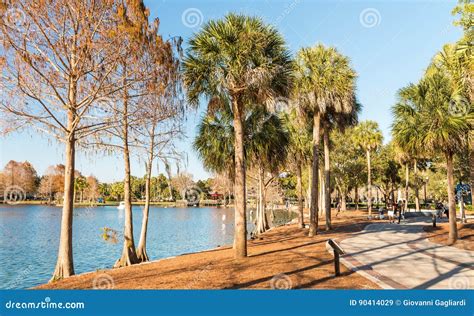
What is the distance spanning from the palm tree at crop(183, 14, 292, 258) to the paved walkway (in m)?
4.71

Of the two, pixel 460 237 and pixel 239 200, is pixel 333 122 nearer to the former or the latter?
pixel 460 237

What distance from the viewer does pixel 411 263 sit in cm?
1145

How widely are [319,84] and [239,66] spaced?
358 inches

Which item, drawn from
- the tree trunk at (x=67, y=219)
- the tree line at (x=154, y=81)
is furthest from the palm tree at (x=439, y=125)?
the tree trunk at (x=67, y=219)

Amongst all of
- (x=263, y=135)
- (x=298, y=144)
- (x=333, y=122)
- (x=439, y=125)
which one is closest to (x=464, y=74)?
(x=439, y=125)

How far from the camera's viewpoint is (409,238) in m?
18.4

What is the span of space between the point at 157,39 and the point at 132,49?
138 centimetres

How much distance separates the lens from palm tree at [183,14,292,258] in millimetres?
13250

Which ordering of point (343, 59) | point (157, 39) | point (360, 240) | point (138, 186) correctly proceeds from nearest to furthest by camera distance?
point (157, 39) → point (360, 240) → point (343, 59) → point (138, 186)

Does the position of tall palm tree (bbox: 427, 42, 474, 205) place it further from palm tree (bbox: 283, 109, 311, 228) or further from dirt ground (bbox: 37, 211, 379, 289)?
palm tree (bbox: 283, 109, 311, 228)

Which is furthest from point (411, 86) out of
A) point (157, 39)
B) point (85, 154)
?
Answer: point (85, 154)

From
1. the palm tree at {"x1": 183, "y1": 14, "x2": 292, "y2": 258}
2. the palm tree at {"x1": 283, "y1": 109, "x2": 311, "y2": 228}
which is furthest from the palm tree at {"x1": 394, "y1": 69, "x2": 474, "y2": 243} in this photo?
the palm tree at {"x1": 283, "y1": 109, "x2": 311, "y2": 228}

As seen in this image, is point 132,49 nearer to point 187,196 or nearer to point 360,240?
point 360,240

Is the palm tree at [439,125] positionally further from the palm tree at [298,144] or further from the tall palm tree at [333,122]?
the palm tree at [298,144]
